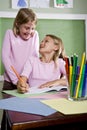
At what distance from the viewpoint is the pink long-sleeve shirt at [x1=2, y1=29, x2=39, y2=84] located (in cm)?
175

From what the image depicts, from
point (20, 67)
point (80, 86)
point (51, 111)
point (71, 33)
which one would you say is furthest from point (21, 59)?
point (51, 111)

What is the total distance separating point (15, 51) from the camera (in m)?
1.82

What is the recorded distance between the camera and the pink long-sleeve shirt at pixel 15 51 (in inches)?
69.0

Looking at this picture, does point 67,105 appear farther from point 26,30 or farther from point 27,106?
point 26,30

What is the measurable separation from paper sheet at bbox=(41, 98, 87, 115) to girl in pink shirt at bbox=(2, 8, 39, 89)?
32.3 inches

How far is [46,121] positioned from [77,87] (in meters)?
0.29

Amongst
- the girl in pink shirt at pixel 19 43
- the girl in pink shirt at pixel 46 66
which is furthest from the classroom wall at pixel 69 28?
the girl in pink shirt at pixel 46 66

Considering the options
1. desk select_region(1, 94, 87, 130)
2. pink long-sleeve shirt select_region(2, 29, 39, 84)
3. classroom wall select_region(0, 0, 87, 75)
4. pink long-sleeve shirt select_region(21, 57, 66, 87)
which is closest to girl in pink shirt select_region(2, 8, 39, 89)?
pink long-sleeve shirt select_region(2, 29, 39, 84)

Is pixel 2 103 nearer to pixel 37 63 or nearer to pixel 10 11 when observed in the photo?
pixel 37 63

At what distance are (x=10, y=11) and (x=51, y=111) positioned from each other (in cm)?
157

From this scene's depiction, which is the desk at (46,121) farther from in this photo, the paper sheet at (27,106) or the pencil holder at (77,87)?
the pencil holder at (77,87)

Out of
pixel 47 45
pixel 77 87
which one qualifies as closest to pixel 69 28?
pixel 47 45

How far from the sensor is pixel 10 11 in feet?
7.00

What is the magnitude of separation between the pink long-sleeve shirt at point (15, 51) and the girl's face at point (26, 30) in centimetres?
4
